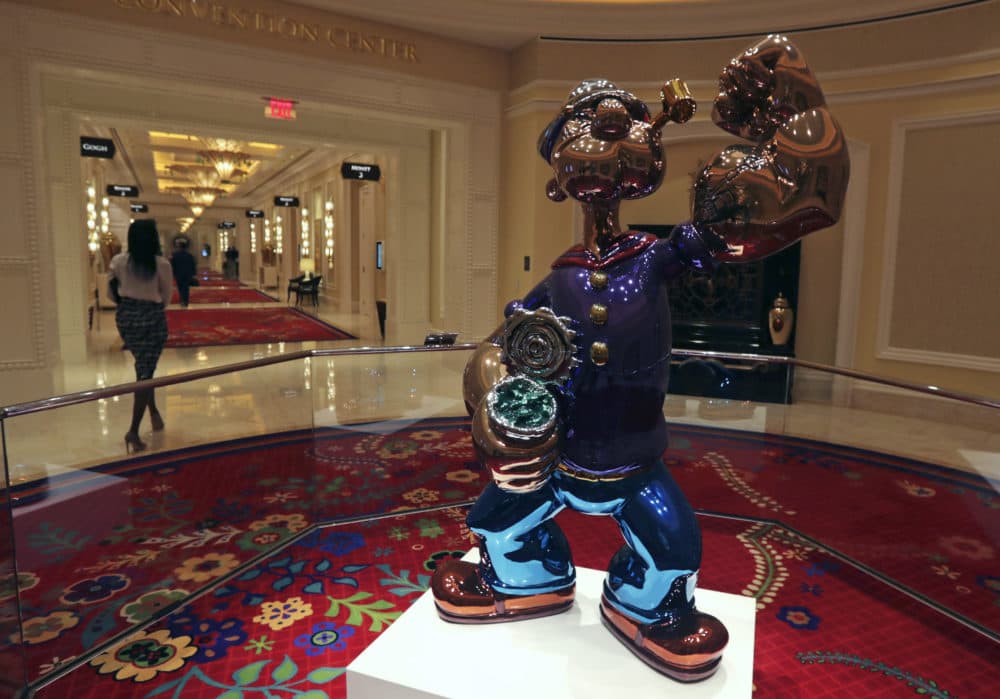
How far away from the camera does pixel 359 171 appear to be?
9.84 metres

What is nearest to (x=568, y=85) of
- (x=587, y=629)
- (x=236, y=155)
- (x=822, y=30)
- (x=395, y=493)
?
(x=822, y=30)

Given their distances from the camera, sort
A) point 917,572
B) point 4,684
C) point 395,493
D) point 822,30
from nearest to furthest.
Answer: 1. point 4,684
2. point 917,572
3. point 395,493
4. point 822,30

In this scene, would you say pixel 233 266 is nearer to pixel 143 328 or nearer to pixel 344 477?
pixel 143 328

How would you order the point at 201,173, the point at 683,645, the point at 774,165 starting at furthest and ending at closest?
the point at 201,173 → the point at 683,645 → the point at 774,165

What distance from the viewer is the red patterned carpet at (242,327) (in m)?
9.64

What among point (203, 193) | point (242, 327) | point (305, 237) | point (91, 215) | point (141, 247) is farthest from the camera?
point (203, 193)

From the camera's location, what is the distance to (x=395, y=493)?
11.5ft

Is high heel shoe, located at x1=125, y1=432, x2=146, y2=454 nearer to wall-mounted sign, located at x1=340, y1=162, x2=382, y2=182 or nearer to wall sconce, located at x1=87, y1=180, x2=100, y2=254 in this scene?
wall-mounted sign, located at x1=340, y1=162, x2=382, y2=182

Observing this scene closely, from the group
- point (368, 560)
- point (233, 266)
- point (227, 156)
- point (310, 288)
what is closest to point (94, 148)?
point (227, 156)

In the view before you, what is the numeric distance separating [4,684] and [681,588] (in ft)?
6.35

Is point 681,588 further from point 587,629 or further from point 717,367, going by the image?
point 717,367

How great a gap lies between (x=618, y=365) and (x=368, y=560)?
1.74 meters

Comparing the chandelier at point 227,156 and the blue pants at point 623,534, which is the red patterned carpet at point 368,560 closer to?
the blue pants at point 623,534

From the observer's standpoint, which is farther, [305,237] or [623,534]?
[305,237]
